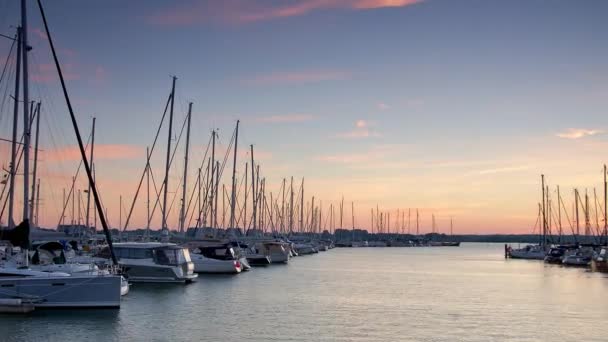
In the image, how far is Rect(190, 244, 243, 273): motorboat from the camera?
65.2m

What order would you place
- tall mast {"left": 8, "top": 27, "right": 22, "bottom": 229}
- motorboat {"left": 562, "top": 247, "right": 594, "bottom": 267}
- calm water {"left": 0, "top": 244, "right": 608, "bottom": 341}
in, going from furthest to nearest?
1. motorboat {"left": 562, "top": 247, "right": 594, "bottom": 267}
2. tall mast {"left": 8, "top": 27, "right": 22, "bottom": 229}
3. calm water {"left": 0, "top": 244, "right": 608, "bottom": 341}

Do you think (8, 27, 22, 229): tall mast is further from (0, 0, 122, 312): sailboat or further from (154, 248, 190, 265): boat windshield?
(154, 248, 190, 265): boat windshield

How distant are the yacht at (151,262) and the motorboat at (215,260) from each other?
12394mm

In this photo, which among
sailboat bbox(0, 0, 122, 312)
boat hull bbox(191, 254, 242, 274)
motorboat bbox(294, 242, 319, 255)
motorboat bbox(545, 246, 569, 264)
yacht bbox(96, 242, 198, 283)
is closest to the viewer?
sailboat bbox(0, 0, 122, 312)

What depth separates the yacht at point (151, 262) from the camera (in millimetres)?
51438

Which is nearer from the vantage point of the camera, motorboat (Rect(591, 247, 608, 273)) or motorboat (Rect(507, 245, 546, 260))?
motorboat (Rect(591, 247, 608, 273))

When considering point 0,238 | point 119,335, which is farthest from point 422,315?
point 0,238

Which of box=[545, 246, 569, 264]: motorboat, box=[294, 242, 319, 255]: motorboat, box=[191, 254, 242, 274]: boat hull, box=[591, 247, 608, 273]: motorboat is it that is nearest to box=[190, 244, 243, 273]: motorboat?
box=[191, 254, 242, 274]: boat hull

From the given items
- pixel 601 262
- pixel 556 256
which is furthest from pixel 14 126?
pixel 556 256

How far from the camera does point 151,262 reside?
2037 inches

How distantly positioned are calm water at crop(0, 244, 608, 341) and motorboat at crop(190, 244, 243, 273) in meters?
5.47

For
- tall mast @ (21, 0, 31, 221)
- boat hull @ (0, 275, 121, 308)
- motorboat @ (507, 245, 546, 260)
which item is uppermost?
tall mast @ (21, 0, 31, 221)

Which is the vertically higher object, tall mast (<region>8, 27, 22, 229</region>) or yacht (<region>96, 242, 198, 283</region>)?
tall mast (<region>8, 27, 22, 229</region>)

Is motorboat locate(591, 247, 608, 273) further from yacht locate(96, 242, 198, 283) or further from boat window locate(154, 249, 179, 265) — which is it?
boat window locate(154, 249, 179, 265)
